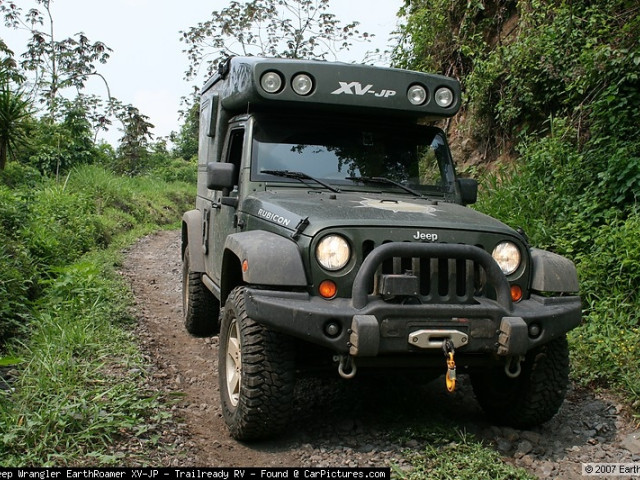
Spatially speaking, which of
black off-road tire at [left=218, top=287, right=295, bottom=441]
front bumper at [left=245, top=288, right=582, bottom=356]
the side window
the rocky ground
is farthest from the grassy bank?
the side window

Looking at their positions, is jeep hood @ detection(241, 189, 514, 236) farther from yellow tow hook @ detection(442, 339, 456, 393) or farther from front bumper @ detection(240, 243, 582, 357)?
yellow tow hook @ detection(442, 339, 456, 393)

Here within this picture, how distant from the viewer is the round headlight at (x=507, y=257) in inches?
148

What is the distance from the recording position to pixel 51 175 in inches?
579

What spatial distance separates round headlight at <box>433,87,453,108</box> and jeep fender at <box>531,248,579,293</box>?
1329 mm

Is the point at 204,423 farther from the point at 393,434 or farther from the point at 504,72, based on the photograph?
the point at 504,72

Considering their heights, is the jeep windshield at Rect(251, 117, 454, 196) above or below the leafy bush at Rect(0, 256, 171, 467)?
above

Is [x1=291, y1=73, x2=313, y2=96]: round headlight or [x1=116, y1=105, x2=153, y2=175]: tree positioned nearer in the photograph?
[x1=291, y1=73, x2=313, y2=96]: round headlight

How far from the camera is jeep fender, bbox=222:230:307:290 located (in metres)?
3.44

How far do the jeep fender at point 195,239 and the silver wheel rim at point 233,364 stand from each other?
2.00m

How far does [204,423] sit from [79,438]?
2.87 ft

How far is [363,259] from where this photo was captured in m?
3.54

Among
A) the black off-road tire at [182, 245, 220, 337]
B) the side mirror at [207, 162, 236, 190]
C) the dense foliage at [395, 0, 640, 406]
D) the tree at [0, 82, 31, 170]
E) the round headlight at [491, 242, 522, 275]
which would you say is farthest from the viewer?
the tree at [0, 82, 31, 170]

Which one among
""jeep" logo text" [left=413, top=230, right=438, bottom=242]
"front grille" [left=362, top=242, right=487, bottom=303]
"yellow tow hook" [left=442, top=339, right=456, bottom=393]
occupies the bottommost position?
"yellow tow hook" [left=442, top=339, right=456, bottom=393]
